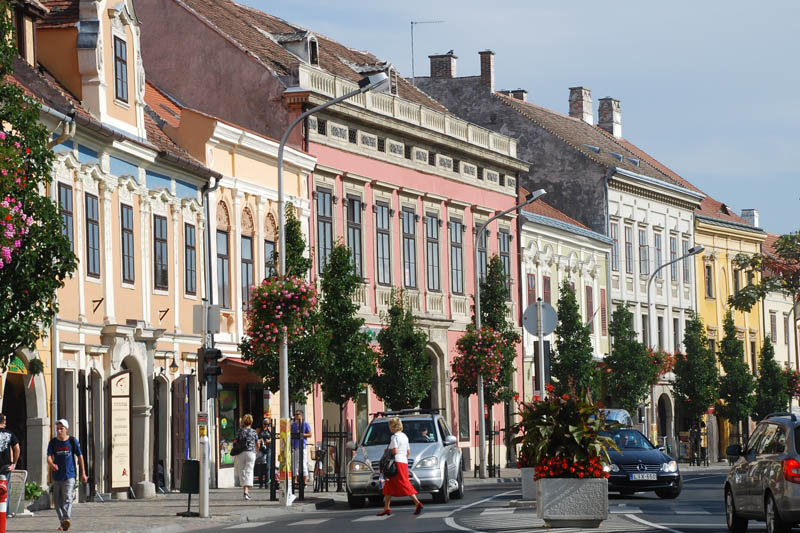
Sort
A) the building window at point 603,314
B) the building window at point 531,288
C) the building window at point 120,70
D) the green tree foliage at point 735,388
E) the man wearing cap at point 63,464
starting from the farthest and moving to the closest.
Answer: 1. the green tree foliage at point 735,388
2. the building window at point 603,314
3. the building window at point 531,288
4. the building window at point 120,70
5. the man wearing cap at point 63,464

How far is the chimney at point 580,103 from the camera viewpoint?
90.4 metres

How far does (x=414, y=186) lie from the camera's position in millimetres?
57312

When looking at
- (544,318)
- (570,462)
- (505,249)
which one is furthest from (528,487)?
(505,249)

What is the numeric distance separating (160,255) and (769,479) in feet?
69.1

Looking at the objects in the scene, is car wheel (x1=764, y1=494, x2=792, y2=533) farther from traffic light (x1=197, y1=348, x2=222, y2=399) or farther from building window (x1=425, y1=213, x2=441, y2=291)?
building window (x1=425, y1=213, x2=441, y2=291)

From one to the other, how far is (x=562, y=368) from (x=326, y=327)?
2362cm

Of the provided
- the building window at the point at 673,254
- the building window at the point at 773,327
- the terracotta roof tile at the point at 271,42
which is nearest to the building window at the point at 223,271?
the terracotta roof tile at the point at 271,42

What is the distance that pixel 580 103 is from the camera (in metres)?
90.8

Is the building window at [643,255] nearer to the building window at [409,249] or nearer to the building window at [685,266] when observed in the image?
the building window at [685,266]

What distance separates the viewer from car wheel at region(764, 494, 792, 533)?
20672 millimetres

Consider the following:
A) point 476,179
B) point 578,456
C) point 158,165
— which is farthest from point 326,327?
point 476,179

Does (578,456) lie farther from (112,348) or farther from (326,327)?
(326,327)

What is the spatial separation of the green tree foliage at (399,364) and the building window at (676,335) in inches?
1489

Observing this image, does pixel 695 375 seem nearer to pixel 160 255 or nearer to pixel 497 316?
pixel 497 316
